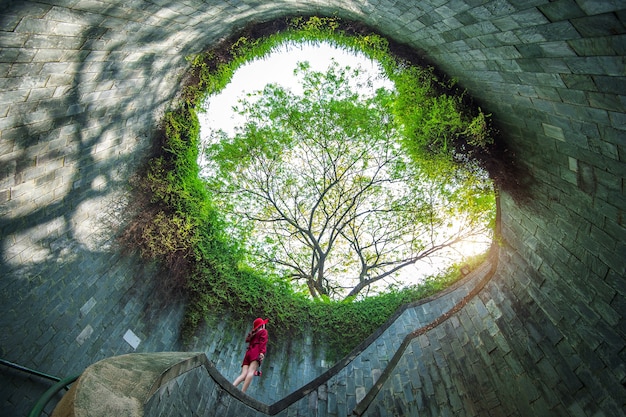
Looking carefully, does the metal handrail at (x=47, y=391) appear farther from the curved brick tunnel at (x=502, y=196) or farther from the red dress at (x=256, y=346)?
the red dress at (x=256, y=346)

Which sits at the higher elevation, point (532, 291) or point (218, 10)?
point (218, 10)

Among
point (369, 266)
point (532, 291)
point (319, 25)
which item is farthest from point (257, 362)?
point (369, 266)

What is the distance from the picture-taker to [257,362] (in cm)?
577

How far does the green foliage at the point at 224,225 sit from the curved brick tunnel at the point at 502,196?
15.4 inches

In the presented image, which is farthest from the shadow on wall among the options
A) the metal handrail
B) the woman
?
the woman

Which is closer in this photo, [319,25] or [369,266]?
[319,25]

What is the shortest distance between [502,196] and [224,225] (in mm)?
5847

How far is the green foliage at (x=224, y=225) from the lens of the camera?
5.20 metres

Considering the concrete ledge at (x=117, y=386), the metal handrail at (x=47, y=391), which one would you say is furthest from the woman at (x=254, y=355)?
the metal handrail at (x=47, y=391)

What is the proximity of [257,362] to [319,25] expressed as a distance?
6.23 m

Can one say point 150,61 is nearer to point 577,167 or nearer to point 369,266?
point 577,167

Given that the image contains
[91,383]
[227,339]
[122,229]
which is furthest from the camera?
[227,339]

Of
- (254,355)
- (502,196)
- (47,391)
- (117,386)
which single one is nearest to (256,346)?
(254,355)

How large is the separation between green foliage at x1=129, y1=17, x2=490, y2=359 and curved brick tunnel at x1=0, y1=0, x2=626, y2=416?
390mm
